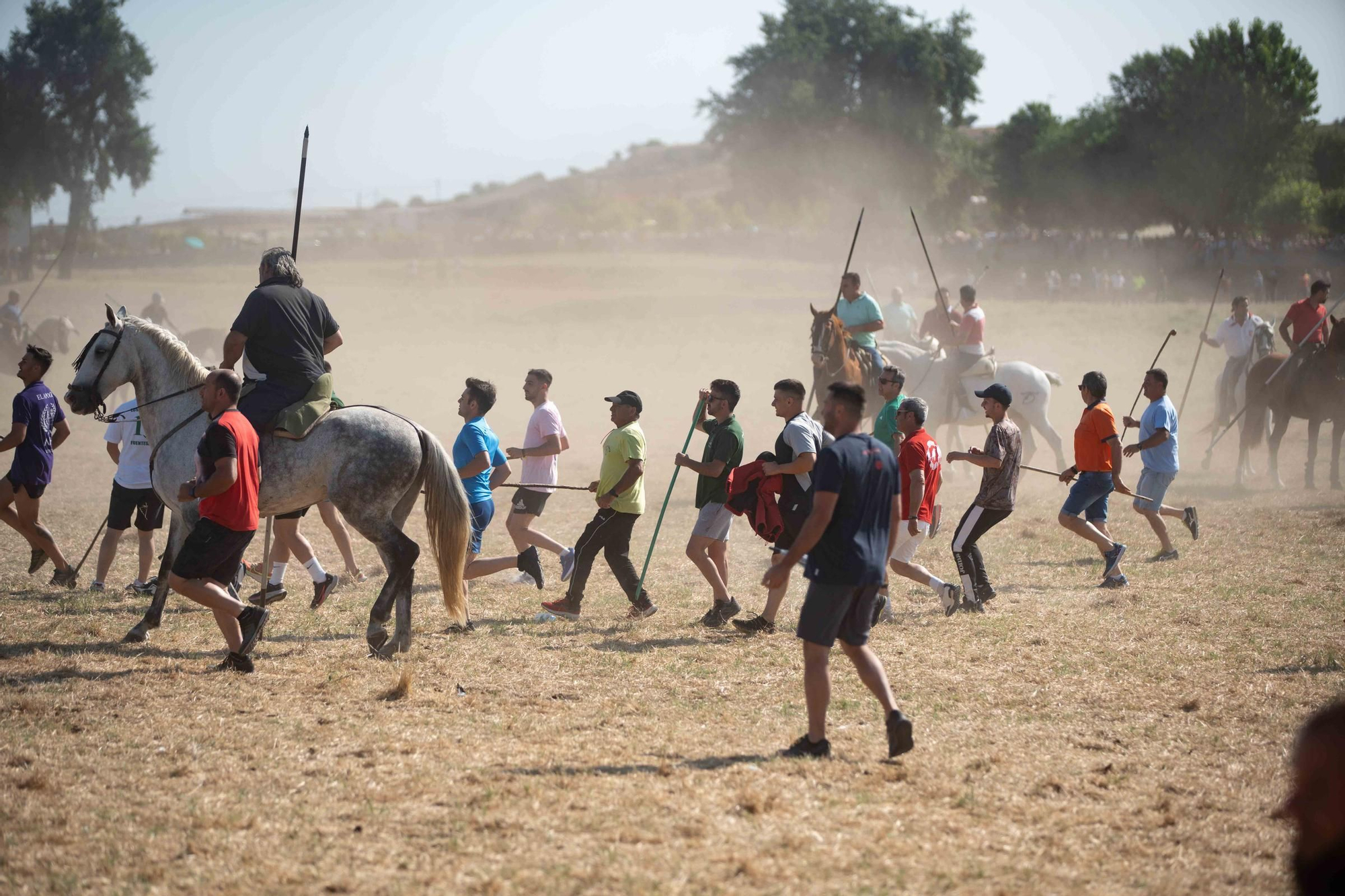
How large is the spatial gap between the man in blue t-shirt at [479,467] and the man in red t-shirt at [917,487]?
114 inches

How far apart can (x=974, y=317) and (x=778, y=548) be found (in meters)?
8.71

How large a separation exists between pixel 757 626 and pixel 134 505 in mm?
5192

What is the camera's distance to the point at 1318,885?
2.57 meters

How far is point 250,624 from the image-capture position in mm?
6754

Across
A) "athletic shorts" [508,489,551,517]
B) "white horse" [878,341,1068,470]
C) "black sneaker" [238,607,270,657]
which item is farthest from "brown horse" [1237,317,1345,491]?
"black sneaker" [238,607,270,657]

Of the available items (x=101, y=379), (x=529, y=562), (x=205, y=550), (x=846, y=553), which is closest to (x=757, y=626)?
(x=529, y=562)

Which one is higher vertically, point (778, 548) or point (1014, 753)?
point (778, 548)

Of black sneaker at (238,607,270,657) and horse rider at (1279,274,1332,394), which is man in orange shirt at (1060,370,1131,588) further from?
horse rider at (1279,274,1332,394)

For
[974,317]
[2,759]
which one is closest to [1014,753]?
[2,759]

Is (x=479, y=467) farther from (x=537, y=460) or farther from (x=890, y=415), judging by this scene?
(x=890, y=415)

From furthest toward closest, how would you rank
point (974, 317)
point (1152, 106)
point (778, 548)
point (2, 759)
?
point (1152, 106) < point (974, 317) < point (778, 548) < point (2, 759)

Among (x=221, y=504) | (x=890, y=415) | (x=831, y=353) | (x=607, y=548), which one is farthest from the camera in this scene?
(x=831, y=353)

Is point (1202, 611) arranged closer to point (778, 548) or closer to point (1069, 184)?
point (778, 548)

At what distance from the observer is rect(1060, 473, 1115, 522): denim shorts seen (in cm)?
954
